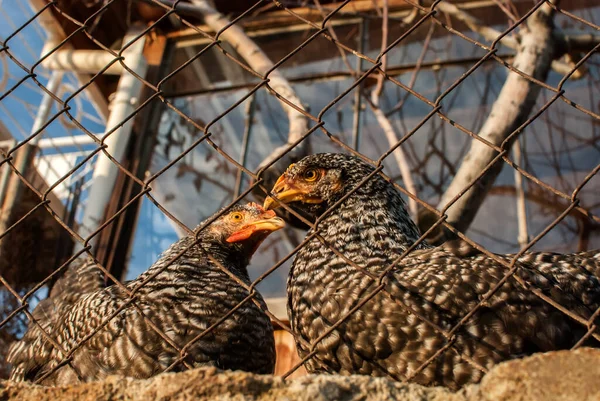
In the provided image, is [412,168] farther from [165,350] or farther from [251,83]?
[165,350]

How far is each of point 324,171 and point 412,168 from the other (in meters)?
2.38

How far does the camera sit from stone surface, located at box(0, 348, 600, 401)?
153cm

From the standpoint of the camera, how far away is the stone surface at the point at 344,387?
1525mm

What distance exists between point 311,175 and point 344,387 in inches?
57.1

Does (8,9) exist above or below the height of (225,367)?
above

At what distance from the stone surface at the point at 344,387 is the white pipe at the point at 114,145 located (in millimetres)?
3060

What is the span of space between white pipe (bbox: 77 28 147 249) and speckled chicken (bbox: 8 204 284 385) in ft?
5.95

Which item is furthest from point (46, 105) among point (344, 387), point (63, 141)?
point (344, 387)

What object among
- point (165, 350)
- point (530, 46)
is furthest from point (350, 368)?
point (530, 46)

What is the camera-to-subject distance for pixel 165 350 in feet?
8.52

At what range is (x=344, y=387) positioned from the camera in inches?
65.0

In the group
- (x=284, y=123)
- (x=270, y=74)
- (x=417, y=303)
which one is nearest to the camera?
(x=417, y=303)

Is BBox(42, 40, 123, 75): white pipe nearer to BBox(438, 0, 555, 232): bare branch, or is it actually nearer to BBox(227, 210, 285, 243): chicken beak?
BBox(227, 210, 285, 243): chicken beak

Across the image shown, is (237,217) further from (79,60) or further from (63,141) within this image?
(63,141)
